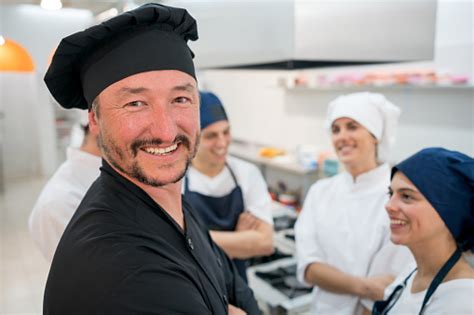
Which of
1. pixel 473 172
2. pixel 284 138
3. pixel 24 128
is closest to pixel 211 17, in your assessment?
pixel 473 172

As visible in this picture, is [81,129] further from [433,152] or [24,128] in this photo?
[24,128]

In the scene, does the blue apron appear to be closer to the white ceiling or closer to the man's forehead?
the white ceiling

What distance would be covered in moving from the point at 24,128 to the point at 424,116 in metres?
7.39

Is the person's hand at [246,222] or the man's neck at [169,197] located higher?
the man's neck at [169,197]

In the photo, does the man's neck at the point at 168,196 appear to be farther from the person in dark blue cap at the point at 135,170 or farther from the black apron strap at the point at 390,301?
the black apron strap at the point at 390,301

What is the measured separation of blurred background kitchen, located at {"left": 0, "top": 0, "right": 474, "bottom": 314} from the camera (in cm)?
103

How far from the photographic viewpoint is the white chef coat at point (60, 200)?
46.3 inches

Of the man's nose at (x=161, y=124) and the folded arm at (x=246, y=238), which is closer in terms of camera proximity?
the man's nose at (x=161, y=124)

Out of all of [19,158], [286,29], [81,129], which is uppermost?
[286,29]

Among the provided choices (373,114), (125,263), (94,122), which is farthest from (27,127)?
(125,263)

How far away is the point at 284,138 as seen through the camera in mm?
4137

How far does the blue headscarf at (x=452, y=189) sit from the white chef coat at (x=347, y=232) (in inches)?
14.1

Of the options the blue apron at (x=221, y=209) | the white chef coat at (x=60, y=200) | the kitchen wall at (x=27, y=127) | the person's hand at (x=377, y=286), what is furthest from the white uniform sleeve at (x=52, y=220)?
the kitchen wall at (x=27, y=127)

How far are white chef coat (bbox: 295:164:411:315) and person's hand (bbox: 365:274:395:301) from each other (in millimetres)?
66
